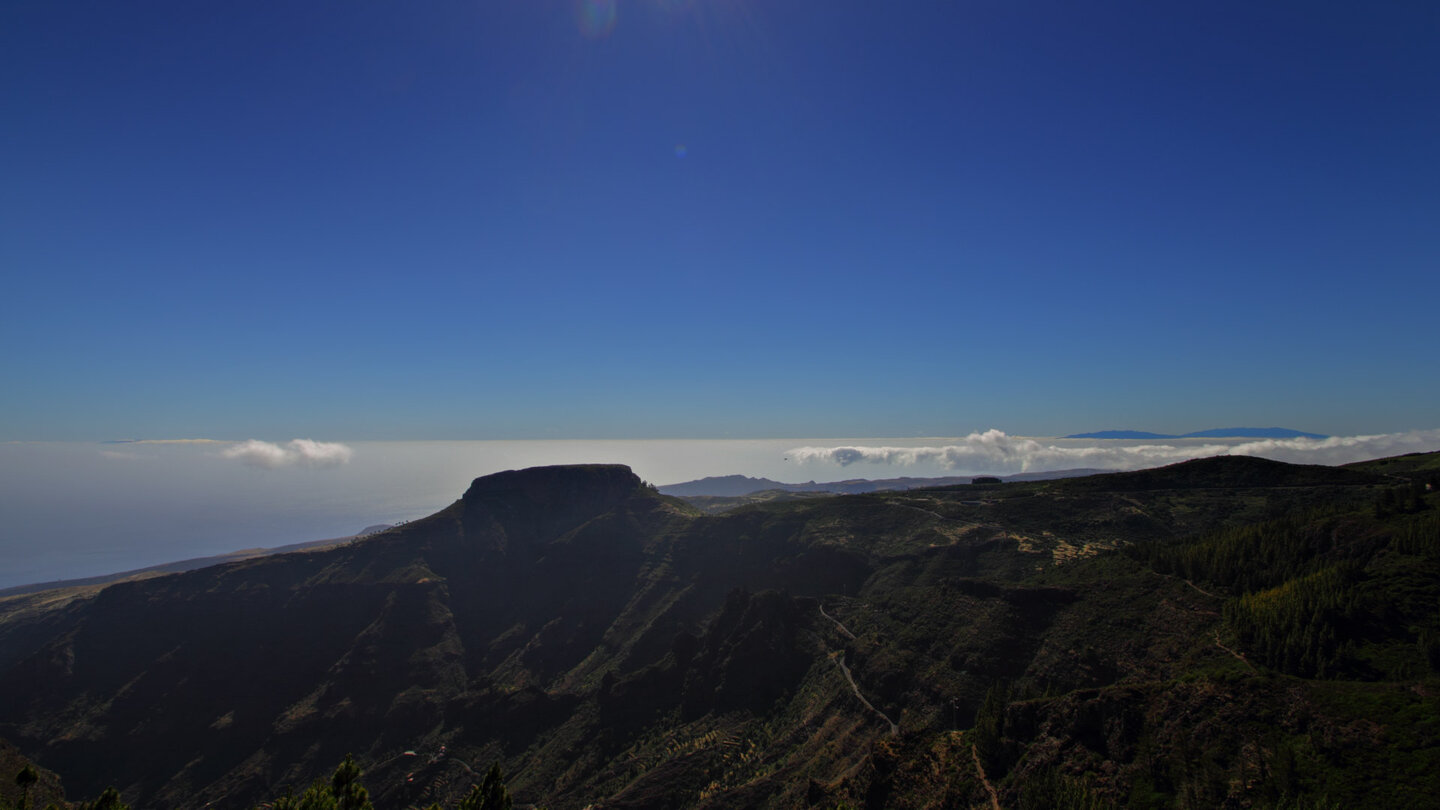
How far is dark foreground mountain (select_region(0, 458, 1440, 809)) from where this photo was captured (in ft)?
122

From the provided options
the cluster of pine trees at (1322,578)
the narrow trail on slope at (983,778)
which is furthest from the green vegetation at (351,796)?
the cluster of pine trees at (1322,578)

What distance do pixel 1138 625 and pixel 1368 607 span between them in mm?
16756

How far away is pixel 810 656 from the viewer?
7812 cm

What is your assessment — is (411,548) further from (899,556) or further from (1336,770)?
→ (1336,770)

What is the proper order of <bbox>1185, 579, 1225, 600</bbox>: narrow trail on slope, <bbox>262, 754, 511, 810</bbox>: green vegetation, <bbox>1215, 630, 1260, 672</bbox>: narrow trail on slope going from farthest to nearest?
1. <bbox>1185, 579, 1225, 600</bbox>: narrow trail on slope
2. <bbox>1215, 630, 1260, 672</bbox>: narrow trail on slope
3. <bbox>262, 754, 511, 810</bbox>: green vegetation

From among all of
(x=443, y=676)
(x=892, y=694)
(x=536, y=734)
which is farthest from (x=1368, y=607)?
(x=443, y=676)

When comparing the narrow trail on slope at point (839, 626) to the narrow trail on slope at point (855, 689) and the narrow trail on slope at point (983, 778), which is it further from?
the narrow trail on slope at point (983, 778)

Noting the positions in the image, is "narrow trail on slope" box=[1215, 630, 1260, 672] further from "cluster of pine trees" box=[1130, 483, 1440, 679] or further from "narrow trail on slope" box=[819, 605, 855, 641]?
"narrow trail on slope" box=[819, 605, 855, 641]

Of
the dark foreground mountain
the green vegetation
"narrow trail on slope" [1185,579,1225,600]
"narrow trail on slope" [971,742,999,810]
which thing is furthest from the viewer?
"narrow trail on slope" [1185,579,1225,600]

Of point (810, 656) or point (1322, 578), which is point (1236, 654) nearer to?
point (1322, 578)

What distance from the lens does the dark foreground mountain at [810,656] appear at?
122 feet

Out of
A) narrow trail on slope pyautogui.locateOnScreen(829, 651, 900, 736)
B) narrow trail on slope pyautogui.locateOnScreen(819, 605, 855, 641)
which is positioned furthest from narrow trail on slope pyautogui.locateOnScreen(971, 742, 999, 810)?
narrow trail on slope pyautogui.locateOnScreen(819, 605, 855, 641)

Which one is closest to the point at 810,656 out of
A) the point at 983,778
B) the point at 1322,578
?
the point at 983,778

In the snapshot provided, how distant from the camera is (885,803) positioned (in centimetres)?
4231
